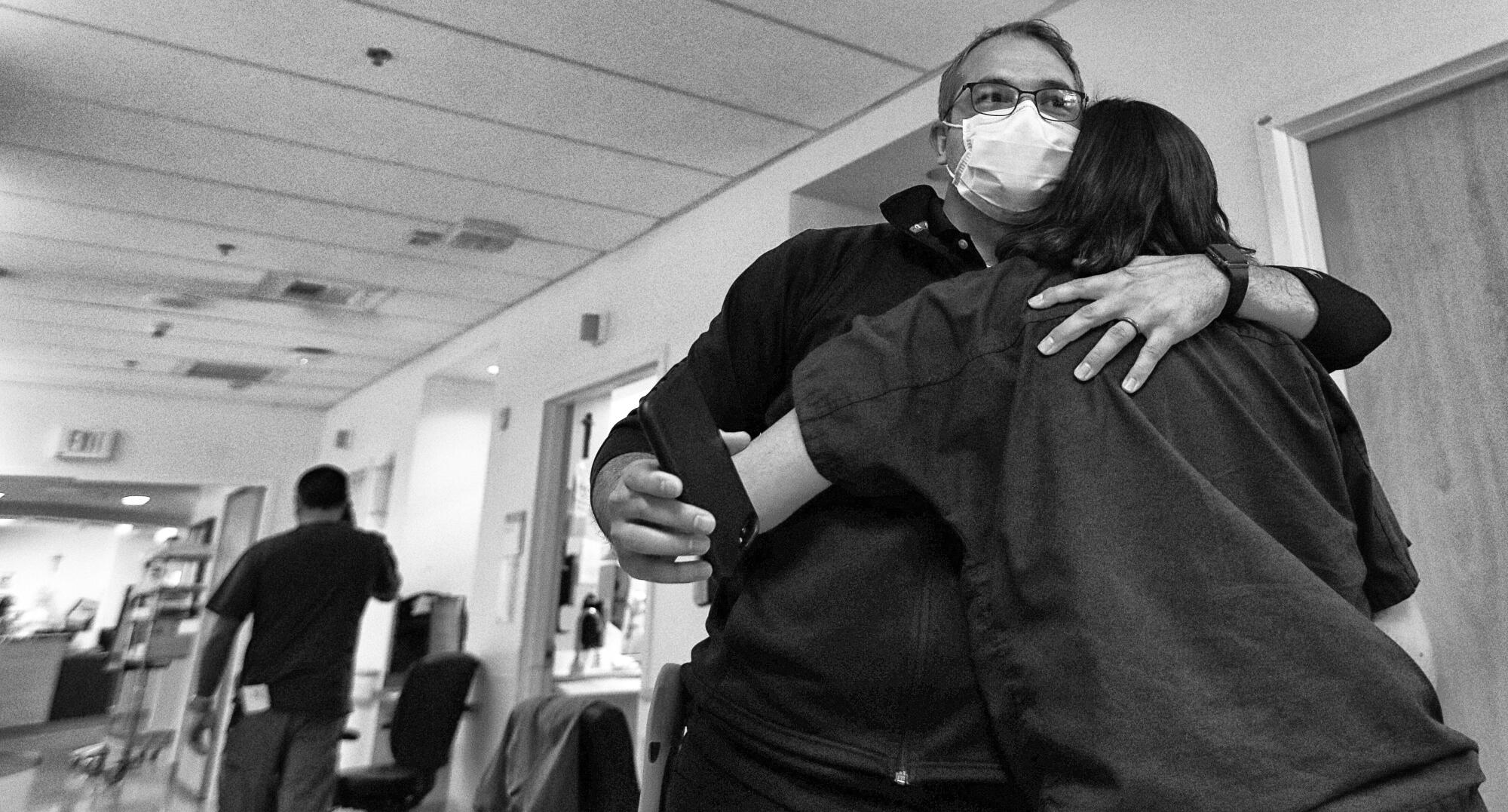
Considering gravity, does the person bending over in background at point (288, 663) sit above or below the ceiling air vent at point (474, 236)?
below

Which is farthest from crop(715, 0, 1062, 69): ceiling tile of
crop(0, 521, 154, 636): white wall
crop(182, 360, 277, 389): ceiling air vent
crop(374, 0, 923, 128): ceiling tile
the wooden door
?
crop(0, 521, 154, 636): white wall

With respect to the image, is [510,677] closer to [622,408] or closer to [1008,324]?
[622,408]

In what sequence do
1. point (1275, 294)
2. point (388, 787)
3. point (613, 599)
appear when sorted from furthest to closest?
point (613, 599) < point (388, 787) < point (1275, 294)

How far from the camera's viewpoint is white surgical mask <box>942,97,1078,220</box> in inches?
41.3

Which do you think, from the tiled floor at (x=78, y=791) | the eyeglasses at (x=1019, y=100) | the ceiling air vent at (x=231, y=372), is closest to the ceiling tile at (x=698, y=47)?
the eyeglasses at (x=1019, y=100)

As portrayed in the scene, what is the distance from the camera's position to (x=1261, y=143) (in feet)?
6.45

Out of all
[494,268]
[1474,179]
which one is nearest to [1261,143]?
[1474,179]

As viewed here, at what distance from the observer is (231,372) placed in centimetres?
717

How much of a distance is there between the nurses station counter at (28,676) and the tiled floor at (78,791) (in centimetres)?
111

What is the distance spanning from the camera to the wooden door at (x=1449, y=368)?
5.22 feet

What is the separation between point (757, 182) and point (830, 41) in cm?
92

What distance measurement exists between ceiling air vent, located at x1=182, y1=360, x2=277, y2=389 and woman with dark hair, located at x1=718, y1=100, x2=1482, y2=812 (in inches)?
290

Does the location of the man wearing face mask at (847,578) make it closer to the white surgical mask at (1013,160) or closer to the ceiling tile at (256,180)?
the white surgical mask at (1013,160)

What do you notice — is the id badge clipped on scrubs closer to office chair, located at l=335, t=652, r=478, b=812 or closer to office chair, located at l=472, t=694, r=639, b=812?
office chair, located at l=335, t=652, r=478, b=812
